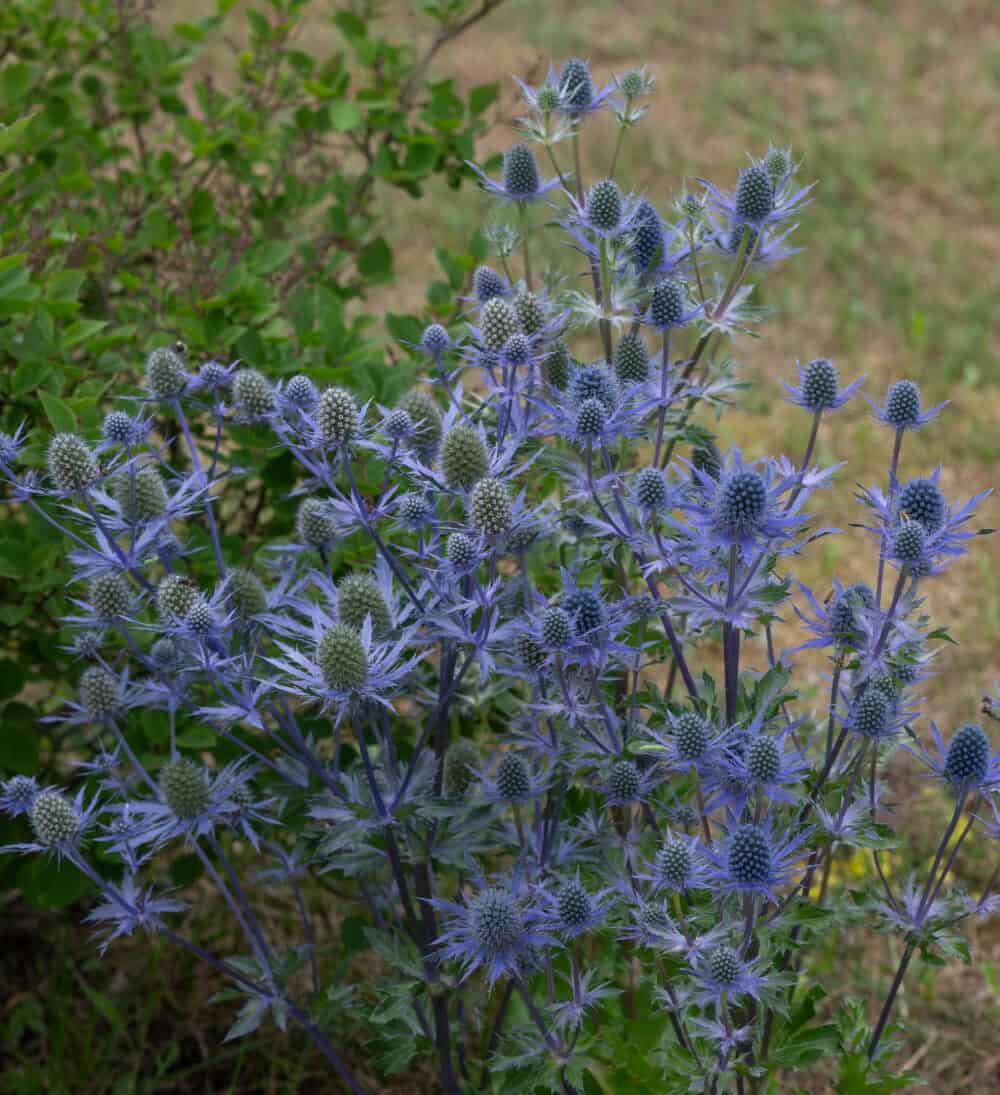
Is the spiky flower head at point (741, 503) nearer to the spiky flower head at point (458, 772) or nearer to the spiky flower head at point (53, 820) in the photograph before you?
the spiky flower head at point (458, 772)

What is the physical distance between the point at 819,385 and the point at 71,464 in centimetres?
131

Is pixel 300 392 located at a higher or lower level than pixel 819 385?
lower

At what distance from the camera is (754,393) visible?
19.8ft

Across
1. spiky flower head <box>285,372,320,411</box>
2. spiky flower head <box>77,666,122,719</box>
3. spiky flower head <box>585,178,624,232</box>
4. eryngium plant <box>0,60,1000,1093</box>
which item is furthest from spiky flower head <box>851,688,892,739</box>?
spiky flower head <box>77,666,122,719</box>

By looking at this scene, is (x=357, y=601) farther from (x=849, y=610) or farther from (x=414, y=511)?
(x=849, y=610)

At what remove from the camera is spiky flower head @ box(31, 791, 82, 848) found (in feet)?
7.53

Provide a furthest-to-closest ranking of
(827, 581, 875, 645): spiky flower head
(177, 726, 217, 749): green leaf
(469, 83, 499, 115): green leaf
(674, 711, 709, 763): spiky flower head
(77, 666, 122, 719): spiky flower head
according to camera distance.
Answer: (469, 83, 499, 115): green leaf < (177, 726, 217, 749): green leaf < (77, 666, 122, 719): spiky flower head < (827, 581, 875, 645): spiky flower head < (674, 711, 709, 763): spiky flower head

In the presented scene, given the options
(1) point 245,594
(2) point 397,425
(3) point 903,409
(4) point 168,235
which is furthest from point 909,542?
(4) point 168,235

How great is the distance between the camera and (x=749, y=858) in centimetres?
203

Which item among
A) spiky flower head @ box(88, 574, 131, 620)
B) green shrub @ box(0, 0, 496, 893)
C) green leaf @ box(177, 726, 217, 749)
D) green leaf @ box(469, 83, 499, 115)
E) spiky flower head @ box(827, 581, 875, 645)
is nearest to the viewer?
spiky flower head @ box(827, 581, 875, 645)

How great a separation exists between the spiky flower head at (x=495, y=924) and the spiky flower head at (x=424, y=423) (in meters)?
0.83

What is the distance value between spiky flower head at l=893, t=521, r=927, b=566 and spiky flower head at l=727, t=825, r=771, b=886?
1.65 ft

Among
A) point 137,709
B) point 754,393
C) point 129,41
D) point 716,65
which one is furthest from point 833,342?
point 137,709

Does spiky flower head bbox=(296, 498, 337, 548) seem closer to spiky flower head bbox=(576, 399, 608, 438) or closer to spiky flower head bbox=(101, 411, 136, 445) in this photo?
spiky flower head bbox=(101, 411, 136, 445)
